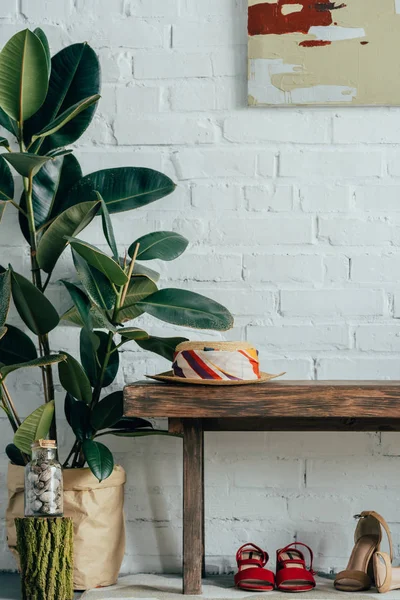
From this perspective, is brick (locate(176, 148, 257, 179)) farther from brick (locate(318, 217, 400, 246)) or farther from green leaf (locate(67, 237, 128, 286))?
green leaf (locate(67, 237, 128, 286))

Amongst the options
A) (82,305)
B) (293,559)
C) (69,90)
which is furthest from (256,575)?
(69,90)

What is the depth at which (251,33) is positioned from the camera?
7.29 ft

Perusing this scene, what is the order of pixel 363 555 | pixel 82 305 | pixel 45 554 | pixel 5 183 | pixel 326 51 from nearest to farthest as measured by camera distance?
pixel 45 554 → pixel 82 305 → pixel 363 555 → pixel 5 183 → pixel 326 51

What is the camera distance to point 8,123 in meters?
2.06

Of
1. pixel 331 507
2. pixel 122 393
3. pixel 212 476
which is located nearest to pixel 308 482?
pixel 331 507

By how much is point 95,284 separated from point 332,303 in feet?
2.50

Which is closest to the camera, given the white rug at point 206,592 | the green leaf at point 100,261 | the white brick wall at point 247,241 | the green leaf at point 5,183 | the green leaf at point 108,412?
the green leaf at point 100,261

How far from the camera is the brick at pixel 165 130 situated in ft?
7.41

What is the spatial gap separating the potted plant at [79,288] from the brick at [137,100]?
0.20 meters

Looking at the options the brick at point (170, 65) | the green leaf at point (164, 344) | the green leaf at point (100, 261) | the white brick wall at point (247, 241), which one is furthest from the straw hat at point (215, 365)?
the brick at point (170, 65)

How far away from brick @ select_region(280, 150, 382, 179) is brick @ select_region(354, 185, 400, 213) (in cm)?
4

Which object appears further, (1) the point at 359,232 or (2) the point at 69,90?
(1) the point at 359,232

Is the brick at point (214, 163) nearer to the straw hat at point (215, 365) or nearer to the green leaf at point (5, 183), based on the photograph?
the green leaf at point (5, 183)

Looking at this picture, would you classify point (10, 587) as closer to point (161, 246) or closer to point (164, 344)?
point (164, 344)
